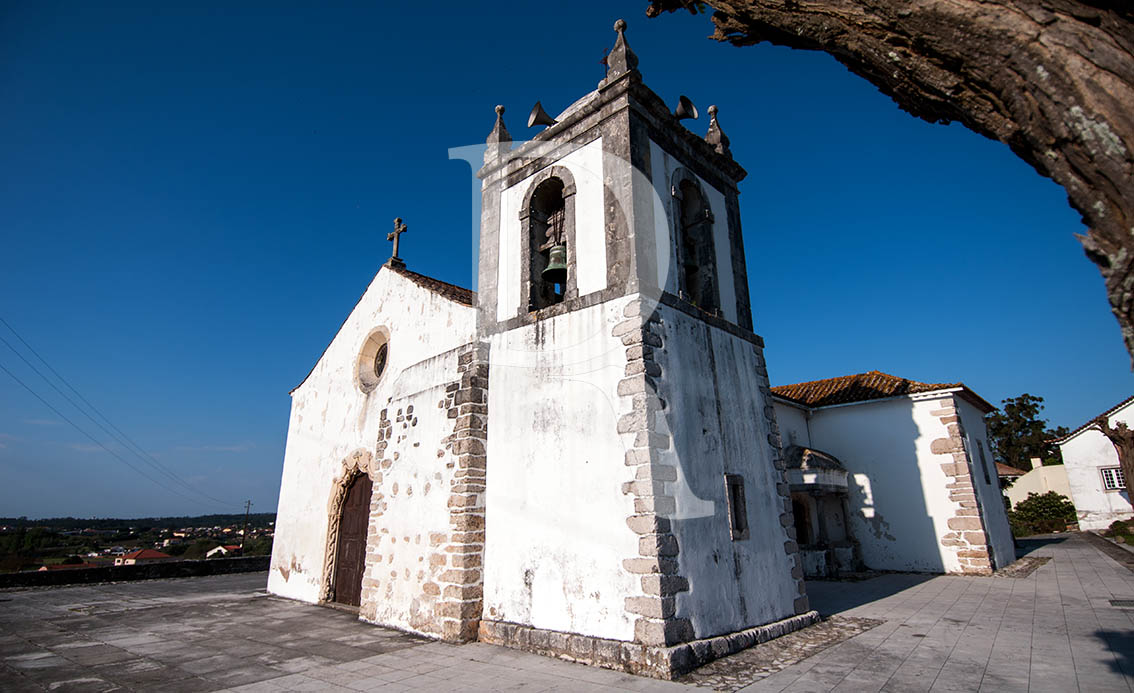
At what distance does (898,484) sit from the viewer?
12.9 metres

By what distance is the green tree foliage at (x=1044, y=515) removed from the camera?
1055 inches

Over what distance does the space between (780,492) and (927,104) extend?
652 cm

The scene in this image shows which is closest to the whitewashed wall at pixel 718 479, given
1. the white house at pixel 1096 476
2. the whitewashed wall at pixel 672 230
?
the whitewashed wall at pixel 672 230

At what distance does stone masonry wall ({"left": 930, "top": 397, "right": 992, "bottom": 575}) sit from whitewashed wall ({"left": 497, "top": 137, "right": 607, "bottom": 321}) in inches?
404

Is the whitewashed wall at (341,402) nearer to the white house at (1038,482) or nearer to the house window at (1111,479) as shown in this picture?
the house window at (1111,479)

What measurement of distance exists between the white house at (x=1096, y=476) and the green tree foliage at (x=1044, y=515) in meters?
1.04

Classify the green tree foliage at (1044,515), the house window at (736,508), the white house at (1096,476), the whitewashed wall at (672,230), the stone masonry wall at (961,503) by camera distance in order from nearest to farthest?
the house window at (736,508) → the whitewashed wall at (672,230) → the stone masonry wall at (961,503) → the white house at (1096,476) → the green tree foliage at (1044,515)

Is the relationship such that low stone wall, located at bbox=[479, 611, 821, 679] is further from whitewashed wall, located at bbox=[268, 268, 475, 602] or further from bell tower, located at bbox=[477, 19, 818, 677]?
whitewashed wall, located at bbox=[268, 268, 475, 602]

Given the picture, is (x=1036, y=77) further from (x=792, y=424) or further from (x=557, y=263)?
(x=792, y=424)

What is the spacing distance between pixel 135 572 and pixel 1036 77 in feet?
60.8

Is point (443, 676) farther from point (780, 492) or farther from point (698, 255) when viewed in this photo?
point (698, 255)

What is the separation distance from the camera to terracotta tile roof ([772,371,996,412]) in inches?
525

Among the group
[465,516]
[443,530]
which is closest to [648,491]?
[465,516]

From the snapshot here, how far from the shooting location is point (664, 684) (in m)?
4.92
